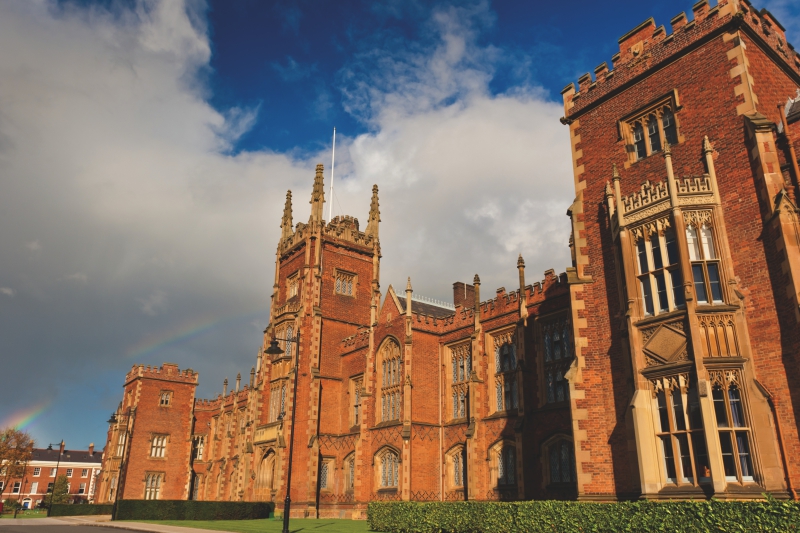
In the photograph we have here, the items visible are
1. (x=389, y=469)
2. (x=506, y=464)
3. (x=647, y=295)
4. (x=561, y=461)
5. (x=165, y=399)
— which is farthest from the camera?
(x=165, y=399)

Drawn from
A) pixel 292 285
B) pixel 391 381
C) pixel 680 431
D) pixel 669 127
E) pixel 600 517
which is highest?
pixel 292 285

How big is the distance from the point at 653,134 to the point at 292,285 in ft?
106

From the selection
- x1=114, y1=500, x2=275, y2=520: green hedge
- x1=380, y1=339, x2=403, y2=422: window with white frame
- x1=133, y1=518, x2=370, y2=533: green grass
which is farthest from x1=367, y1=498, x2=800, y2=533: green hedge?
x1=114, y1=500, x2=275, y2=520: green hedge

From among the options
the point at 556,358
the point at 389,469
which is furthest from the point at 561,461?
the point at 389,469

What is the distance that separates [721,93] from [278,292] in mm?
36248

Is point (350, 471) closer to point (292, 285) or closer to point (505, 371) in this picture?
point (505, 371)

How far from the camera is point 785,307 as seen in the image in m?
13.8

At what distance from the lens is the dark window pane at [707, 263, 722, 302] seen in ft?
49.2

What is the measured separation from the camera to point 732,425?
13.8 metres

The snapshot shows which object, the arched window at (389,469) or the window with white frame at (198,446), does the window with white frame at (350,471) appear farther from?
the window with white frame at (198,446)

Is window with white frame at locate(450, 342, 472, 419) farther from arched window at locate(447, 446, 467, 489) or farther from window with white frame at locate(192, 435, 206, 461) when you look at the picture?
window with white frame at locate(192, 435, 206, 461)

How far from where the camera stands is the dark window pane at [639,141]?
717 inches

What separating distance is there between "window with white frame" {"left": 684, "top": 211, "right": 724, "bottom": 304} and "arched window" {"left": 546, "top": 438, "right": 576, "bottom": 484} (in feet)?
41.2

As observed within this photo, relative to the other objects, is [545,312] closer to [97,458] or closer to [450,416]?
[450,416]
